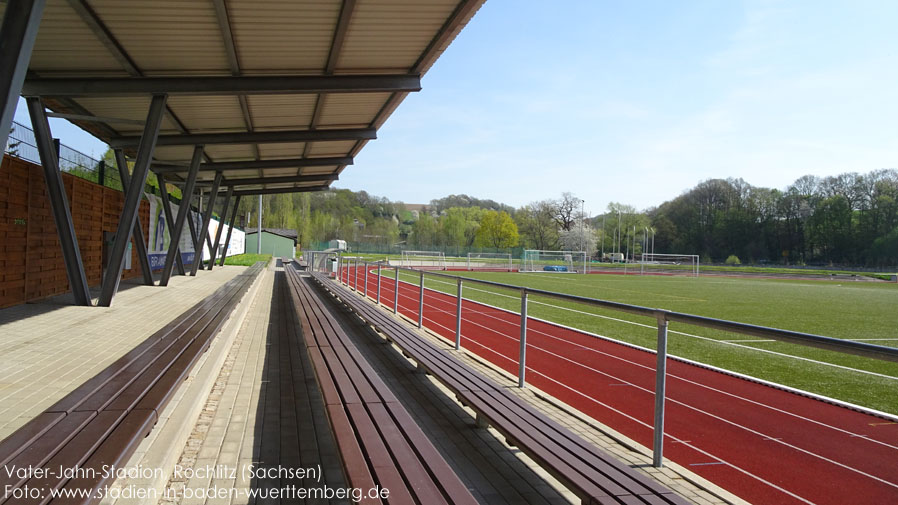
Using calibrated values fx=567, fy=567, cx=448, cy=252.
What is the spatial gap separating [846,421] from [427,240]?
314ft

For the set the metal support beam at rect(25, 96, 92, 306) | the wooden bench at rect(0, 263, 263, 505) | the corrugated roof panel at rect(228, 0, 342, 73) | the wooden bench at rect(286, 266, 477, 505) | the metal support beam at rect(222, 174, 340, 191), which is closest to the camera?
the wooden bench at rect(0, 263, 263, 505)

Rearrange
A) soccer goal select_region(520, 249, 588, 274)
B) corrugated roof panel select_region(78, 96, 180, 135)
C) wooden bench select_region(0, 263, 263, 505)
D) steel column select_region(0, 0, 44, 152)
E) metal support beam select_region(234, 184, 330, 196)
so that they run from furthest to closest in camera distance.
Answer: soccer goal select_region(520, 249, 588, 274), metal support beam select_region(234, 184, 330, 196), corrugated roof panel select_region(78, 96, 180, 135), steel column select_region(0, 0, 44, 152), wooden bench select_region(0, 263, 263, 505)

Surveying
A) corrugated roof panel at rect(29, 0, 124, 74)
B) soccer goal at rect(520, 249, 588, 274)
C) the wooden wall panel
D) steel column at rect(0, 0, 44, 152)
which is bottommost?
soccer goal at rect(520, 249, 588, 274)

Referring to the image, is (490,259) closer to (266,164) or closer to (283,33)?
(266,164)

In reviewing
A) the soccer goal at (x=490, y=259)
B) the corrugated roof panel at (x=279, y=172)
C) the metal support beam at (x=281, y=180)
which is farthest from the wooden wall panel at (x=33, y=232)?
the soccer goal at (x=490, y=259)

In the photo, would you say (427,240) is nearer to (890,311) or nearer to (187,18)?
(890,311)

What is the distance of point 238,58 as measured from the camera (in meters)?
7.91

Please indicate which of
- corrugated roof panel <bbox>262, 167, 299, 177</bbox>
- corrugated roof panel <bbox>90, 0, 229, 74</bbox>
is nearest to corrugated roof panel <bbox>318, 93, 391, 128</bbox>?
corrugated roof panel <bbox>90, 0, 229, 74</bbox>

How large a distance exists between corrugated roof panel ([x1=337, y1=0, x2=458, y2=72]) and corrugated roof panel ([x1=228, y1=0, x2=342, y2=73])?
0.30 m

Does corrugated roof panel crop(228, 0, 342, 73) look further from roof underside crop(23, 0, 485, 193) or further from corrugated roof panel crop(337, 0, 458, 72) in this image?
corrugated roof panel crop(337, 0, 458, 72)

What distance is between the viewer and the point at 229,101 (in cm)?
1035

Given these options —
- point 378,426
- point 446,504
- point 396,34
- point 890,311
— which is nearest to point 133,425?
point 378,426

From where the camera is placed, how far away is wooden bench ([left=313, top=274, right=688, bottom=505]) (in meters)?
2.46

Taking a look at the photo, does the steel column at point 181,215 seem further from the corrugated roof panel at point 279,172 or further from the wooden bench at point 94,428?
the wooden bench at point 94,428
